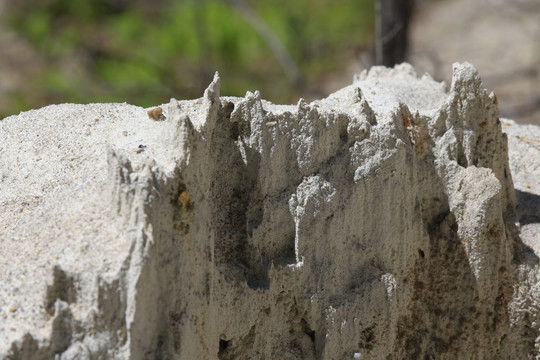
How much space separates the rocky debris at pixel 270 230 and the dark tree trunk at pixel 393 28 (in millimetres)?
2577

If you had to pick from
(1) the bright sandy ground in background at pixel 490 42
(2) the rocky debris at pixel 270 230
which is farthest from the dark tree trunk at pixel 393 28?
(2) the rocky debris at pixel 270 230

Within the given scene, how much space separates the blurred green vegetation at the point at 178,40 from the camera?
28.4 ft

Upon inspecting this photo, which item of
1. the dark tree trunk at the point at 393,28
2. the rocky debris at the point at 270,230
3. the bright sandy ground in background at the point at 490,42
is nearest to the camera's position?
the rocky debris at the point at 270,230

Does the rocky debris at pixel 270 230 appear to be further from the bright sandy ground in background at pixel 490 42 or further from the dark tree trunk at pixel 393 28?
the bright sandy ground in background at pixel 490 42

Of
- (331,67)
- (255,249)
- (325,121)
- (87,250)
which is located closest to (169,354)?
(87,250)

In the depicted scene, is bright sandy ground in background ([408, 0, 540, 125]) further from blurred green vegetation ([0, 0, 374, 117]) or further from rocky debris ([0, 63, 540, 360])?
rocky debris ([0, 63, 540, 360])

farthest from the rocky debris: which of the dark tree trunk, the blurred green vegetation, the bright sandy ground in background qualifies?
the blurred green vegetation

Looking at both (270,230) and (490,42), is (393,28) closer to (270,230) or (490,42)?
(270,230)

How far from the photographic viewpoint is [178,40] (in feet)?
31.1

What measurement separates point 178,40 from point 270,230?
286 inches

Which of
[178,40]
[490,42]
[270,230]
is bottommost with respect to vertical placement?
[270,230]

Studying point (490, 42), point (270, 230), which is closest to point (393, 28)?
point (270, 230)

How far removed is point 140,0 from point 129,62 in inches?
89.7

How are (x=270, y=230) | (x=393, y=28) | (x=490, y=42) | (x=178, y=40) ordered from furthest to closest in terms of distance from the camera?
(x=490, y=42) < (x=178, y=40) < (x=393, y=28) < (x=270, y=230)
